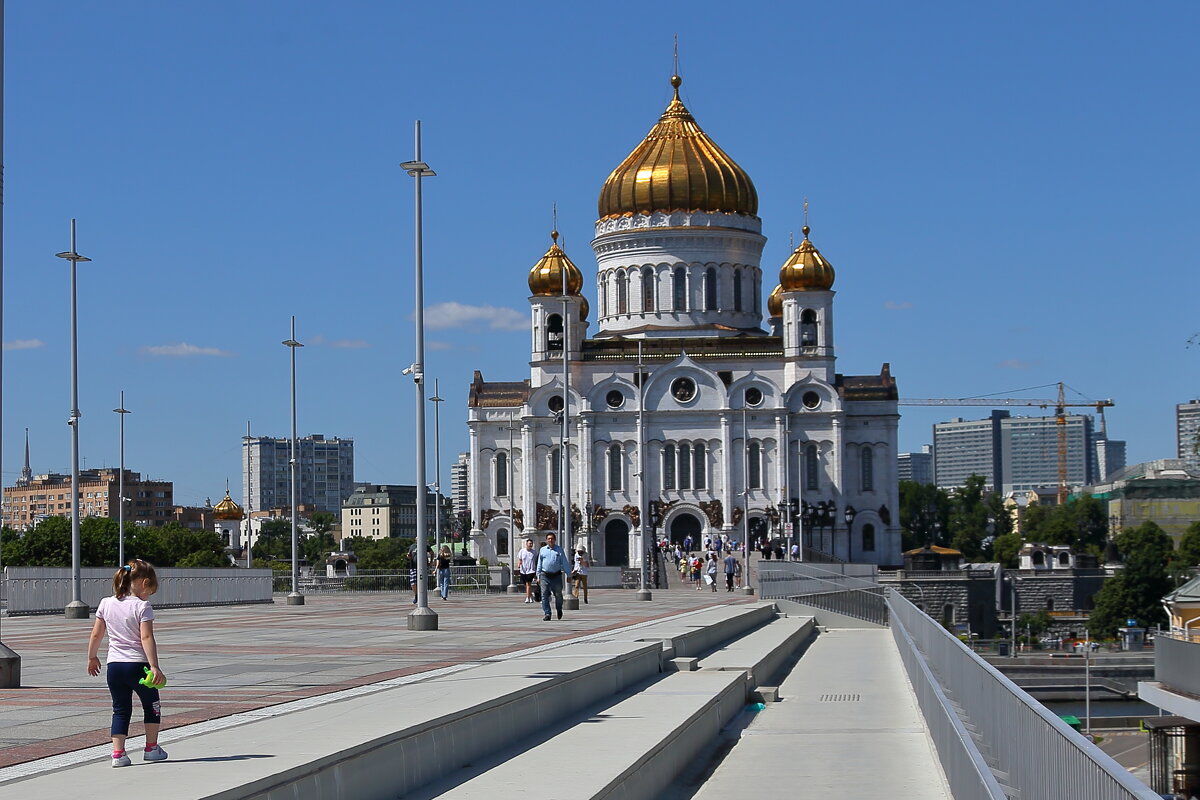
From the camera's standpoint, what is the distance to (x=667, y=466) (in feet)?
324

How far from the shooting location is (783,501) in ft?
316

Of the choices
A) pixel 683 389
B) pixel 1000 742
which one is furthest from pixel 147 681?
pixel 683 389

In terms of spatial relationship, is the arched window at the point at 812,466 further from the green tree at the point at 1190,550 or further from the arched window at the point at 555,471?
the green tree at the point at 1190,550

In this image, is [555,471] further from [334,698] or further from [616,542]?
[334,698]

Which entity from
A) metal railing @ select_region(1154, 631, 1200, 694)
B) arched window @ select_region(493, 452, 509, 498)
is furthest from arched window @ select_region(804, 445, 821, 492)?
metal railing @ select_region(1154, 631, 1200, 694)

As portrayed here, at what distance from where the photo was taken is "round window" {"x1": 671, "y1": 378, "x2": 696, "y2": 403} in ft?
324

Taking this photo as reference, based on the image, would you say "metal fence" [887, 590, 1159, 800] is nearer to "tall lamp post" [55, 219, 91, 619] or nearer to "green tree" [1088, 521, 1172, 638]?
"tall lamp post" [55, 219, 91, 619]

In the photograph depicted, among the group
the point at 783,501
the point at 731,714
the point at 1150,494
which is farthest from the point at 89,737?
the point at 1150,494

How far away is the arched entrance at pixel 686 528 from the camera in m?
97.9

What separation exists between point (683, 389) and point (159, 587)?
67.5 metres

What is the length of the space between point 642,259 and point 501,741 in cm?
9083

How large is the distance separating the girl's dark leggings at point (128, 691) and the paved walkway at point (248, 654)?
0.69 meters

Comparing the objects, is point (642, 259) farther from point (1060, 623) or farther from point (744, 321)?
point (1060, 623)

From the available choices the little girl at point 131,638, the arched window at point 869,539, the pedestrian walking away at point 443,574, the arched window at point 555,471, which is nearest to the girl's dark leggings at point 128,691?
the little girl at point 131,638
